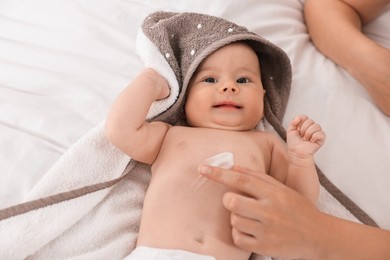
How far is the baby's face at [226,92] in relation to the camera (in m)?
1.03

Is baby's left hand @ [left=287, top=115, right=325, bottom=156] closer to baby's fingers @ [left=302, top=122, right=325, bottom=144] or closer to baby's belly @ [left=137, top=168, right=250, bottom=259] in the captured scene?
baby's fingers @ [left=302, top=122, right=325, bottom=144]

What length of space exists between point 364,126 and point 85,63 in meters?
0.67

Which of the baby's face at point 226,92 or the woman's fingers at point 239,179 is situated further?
the baby's face at point 226,92

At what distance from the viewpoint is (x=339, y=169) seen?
1.11m

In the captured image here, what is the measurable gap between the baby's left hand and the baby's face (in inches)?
4.2

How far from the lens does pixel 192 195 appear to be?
94 centimetres

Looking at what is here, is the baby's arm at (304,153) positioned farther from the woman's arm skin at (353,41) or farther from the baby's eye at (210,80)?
the woman's arm skin at (353,41)

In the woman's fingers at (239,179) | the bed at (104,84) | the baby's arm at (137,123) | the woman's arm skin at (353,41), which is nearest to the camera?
the woman's fingers at (239,179)

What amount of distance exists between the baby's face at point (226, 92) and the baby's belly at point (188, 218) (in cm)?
15

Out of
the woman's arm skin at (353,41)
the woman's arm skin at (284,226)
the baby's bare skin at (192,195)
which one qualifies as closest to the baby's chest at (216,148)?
the baby's bare skin at (192,195)

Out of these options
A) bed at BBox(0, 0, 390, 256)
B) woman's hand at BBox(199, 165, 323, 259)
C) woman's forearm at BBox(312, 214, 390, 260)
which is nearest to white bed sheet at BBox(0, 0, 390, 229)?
bed at BBox(0, 0, 390, 256)

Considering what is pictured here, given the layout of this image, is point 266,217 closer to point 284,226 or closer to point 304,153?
point 284,226

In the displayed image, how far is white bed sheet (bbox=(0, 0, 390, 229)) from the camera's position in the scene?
106cm

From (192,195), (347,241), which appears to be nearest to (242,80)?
(192,195)
